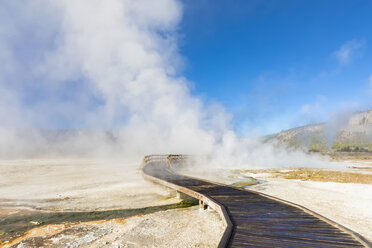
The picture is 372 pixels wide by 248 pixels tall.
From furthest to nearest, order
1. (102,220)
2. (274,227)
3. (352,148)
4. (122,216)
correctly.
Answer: (352,148) → (122,216) → (102,220) → (274,227)

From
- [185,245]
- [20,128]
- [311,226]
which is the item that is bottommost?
[185,245]

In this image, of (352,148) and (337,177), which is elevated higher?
(352,148)

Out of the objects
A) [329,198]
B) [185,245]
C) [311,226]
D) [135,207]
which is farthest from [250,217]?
[329,198]

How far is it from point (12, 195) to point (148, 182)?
8.44m

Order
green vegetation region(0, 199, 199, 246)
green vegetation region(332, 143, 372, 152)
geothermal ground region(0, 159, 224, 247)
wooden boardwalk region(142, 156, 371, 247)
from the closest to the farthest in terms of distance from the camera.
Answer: wooden boardwalk region(142, 156, 371, 247) → geothermal ground region(0, 159, 224, 247) → green vegetation region(0, 199, 199, 246) → green vegetation region(332, 143, 372, 152)

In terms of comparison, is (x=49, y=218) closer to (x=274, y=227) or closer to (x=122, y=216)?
(x=122, y=216)

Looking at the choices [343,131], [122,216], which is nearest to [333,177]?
[122,216]

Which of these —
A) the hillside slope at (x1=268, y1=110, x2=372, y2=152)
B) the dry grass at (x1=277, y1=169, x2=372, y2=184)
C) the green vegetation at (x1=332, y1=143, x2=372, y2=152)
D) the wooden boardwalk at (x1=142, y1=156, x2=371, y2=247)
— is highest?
the hillside slope at (x1=268, y1=110, x2=372, y2=152)

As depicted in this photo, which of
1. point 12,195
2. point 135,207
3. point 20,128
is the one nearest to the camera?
point 135,207

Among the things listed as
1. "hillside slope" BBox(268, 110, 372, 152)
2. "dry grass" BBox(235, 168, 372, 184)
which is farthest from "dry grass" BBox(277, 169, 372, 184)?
"hillside slope" BBox(268, 110, 372, 152)

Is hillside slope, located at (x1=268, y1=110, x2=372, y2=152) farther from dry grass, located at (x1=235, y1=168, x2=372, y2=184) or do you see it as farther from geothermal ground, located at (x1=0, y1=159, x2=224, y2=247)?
geothermal ground, located at (x1=0, y1=159, x2=224, y2=247)

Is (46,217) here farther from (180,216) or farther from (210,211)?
(210,211)

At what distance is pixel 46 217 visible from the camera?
28.0ft

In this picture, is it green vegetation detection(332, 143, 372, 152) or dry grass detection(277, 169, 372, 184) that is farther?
green vegetation detection(332, 143, 372, 152)
